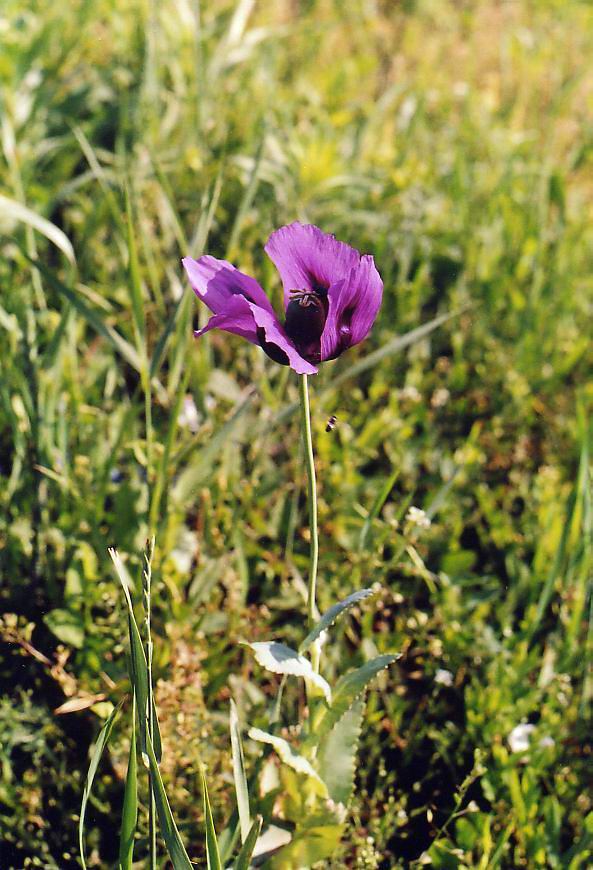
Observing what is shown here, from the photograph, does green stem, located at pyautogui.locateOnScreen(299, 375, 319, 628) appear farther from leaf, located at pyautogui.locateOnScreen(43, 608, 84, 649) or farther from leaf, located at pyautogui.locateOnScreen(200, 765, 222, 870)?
leaf, located at pyautogui.locateOnScreen(43, 608, 84, 649)

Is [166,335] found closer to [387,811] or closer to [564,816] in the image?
[387,811]

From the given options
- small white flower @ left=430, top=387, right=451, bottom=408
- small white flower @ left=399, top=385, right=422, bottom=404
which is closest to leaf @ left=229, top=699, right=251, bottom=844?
small white flower @ left=399, top=385, right=422, bottom=404

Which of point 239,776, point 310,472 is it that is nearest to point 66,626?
point 239,776

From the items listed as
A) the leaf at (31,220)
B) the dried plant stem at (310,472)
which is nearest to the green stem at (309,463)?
the dried plant stem at (310,472)

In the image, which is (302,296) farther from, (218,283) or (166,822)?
(166,822)

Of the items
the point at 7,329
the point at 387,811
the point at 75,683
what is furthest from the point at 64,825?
the point at 7,329
